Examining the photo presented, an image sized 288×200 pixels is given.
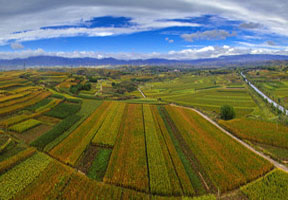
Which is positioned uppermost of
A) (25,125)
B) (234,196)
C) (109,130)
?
(25,125)

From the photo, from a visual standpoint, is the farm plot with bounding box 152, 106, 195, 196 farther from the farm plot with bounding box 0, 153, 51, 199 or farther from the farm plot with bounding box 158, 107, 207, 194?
the farm plot with bounding box 0, 153, 51, 199

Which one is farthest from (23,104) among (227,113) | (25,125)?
(227,113)

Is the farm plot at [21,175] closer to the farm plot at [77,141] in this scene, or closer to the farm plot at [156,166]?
the farm plot at [77,141]

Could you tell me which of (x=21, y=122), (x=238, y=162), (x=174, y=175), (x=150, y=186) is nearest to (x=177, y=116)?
(x=238, y=162)

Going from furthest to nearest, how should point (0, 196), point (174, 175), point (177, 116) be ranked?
point (177, 116) → point (174, 175) → point (0, 196)

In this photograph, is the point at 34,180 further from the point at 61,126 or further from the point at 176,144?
the point at 176,144

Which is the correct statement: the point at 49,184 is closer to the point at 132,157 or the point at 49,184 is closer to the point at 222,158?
the point at 132,157

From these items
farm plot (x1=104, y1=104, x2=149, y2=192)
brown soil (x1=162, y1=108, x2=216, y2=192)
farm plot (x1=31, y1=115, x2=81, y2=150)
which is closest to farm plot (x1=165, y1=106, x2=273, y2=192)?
brown soil (x1=162, y1=108, x2=216, y2=192)
